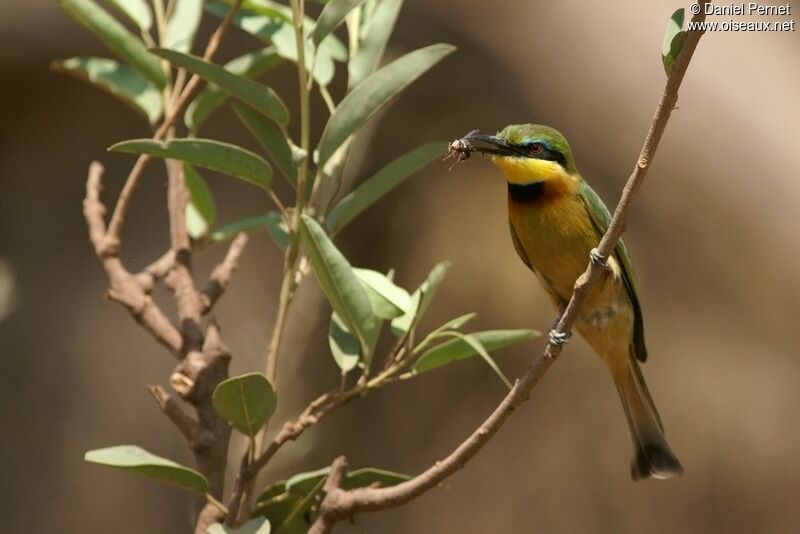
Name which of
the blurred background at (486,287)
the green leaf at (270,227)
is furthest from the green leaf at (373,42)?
the blurred background at (486,287)

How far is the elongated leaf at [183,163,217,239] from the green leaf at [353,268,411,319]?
25 cm

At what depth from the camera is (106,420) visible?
2.42 metres

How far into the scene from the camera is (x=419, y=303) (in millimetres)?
851

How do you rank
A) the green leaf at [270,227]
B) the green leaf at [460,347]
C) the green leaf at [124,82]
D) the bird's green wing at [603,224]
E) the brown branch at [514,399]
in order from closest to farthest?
the brown branch at [514,399], the green leaf at [460,347], the green leaf at [270,227], the green leaf at [124,82], the bird's green wing at [603,224]

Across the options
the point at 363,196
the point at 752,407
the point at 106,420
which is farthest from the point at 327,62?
the point at 106,420

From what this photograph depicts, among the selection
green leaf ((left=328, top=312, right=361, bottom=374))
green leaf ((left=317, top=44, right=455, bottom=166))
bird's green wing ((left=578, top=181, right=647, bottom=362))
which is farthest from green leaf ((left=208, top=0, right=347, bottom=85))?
bird's green wing ((left=578, top=181, right=647, bottom=362))

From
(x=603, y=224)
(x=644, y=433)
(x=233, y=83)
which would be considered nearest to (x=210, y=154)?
(x=233, y=83)

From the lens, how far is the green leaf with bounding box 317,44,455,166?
83 centimetres

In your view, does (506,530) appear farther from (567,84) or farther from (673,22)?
(673,22)

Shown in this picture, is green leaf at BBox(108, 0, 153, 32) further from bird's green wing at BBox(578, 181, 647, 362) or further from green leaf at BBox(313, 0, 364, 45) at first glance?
bird's green wing at BBox(578, 181, 647, 362)

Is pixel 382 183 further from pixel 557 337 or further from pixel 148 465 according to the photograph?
pixel 148 465

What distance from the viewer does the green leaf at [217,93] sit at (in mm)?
1022

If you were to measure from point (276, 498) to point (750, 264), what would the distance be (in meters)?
1.29

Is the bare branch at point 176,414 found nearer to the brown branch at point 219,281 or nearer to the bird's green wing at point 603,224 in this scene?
the brown branch at point 219,281
